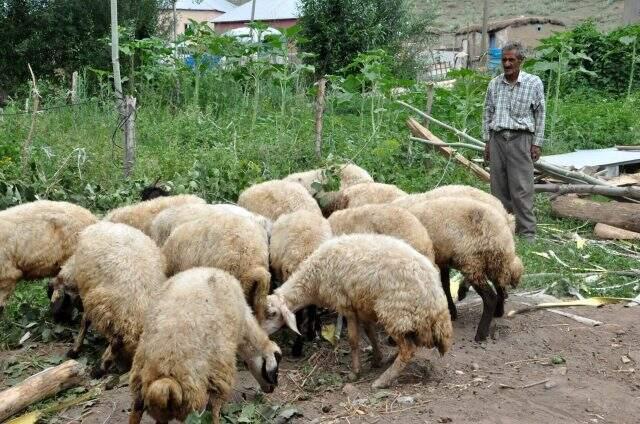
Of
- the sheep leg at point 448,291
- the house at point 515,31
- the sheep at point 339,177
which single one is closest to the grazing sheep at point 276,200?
the sheep at point 339,177

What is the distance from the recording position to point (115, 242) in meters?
6.12

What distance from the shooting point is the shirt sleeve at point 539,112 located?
966 cm

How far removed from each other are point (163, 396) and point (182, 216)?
2.84 meters

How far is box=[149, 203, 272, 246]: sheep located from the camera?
6883 mm

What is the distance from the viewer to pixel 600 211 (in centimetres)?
1082

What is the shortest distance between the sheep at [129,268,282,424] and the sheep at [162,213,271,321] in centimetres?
69

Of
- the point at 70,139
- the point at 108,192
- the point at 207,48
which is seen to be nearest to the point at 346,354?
the point at 108,192

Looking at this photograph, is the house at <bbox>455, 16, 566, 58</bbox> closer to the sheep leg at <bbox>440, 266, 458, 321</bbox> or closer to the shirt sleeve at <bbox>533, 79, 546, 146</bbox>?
the shirt sleeve at <bbox>533, 79, 546, 146</bbox>

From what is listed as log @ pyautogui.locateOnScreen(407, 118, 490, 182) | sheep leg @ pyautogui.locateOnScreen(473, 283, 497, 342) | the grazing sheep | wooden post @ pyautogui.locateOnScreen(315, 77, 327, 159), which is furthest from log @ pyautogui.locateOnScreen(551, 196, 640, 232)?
the grazing sheep

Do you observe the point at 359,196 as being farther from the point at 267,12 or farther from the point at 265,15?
the point at 267,12

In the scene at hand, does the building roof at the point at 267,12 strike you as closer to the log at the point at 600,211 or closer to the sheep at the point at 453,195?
the log at the point at 600,211

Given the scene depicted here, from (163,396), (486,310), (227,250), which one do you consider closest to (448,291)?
(486,310)

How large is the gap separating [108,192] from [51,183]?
0.69 m

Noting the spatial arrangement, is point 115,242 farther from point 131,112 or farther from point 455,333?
point 131,112
